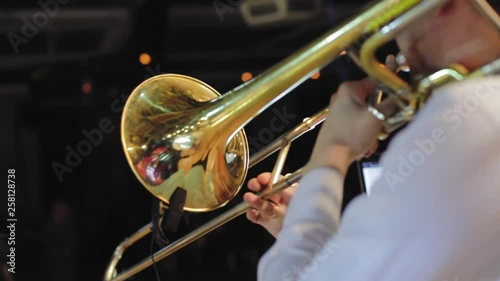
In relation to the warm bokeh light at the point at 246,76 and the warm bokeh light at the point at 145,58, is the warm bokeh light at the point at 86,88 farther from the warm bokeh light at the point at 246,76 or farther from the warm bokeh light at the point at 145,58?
the warm bokeh light at the point at 246,76

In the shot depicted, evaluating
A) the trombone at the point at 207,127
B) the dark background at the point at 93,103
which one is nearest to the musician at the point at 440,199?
the trombone at the point at 207,127

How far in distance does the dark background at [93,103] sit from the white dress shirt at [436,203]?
2.05 meters

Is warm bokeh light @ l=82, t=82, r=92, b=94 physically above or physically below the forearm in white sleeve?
above

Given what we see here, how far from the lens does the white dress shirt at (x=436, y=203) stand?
1.93 ft

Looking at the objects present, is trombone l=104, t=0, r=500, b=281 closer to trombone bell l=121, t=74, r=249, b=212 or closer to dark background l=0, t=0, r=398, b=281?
trombone bell l=121, t=74, r=249, b=212

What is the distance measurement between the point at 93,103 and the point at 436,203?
2.54 meters

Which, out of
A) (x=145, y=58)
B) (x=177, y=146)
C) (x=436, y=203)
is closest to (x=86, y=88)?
(x=145, y=58)

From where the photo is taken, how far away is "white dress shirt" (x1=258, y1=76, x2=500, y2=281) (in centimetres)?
59

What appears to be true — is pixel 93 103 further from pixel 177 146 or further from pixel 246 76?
pixel 177 146

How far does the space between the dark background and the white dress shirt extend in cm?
205

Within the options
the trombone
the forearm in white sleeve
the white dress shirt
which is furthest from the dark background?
the white dress shirt

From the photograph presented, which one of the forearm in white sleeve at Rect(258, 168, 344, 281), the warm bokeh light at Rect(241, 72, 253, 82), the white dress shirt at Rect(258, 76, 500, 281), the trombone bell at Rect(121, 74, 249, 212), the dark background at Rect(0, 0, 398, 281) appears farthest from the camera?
the warm bokeh light at Rect(241, 72, 253, 82)

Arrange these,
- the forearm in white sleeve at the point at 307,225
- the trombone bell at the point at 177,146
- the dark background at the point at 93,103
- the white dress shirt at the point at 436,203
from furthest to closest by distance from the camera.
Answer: the dark background at the point at 93,103 < the trombone bell at the point at 177,146 < the forearm in white sleeve at the point at 307,225 < the white dress shirt at the point at 436,203

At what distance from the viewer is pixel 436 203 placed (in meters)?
0.58
